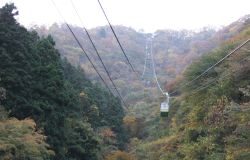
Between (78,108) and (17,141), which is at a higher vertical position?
(17,141)

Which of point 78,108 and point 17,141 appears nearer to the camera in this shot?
point 17,141

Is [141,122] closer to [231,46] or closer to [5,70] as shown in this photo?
[231,46]

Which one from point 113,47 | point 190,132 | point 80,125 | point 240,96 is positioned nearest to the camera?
point 240,96

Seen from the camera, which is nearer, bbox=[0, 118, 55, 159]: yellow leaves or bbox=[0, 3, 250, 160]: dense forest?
bbox=[0, 118, 55, 159]: yellow leaves

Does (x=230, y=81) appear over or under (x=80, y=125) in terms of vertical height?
over

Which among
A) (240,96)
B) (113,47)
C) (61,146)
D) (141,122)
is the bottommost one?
(141,122)

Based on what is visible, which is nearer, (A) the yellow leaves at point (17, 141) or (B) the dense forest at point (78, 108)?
(A) the yellow leaves at point (17, 141)

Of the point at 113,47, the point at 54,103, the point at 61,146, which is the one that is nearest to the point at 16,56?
the point at 54,103

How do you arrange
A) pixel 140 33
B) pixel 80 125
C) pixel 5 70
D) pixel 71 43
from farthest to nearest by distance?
pixel 140 33 < pixel 71 43 < pixel 80 125 < pixel 5 70

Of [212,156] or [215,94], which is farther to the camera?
[215,94]

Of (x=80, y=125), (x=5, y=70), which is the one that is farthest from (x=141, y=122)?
(x=5, y=70)
